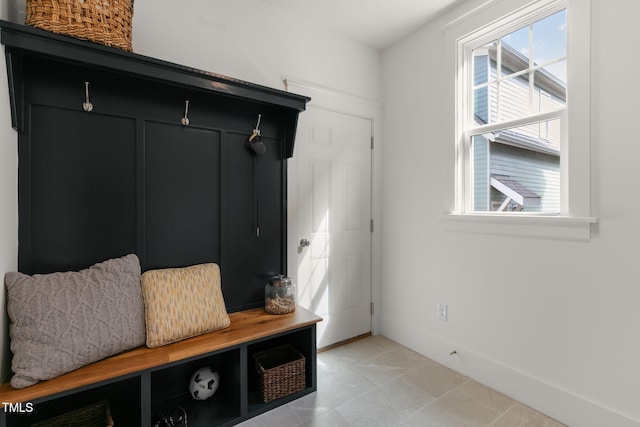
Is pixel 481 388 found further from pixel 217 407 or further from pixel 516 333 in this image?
pixel 217 407

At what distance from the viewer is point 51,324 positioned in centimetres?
127

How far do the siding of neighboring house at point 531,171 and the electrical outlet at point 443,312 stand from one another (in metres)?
0.91

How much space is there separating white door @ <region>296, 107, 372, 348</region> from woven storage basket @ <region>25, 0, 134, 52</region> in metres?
1.27

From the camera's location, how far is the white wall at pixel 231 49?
4.37ft

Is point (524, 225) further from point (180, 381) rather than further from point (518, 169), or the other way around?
point (180, 381)

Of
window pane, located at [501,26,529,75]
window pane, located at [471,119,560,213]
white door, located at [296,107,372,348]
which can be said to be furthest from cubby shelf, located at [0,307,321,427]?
window pane, located at [501,26,529,75]

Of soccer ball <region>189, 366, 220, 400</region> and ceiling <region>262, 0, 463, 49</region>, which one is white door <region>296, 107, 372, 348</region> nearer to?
ceiling <region>262, 0, 463, 49</region>

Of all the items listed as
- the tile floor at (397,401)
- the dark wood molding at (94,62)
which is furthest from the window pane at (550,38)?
the tile floor at (397,401)

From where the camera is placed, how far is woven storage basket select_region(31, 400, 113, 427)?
55.9 inches

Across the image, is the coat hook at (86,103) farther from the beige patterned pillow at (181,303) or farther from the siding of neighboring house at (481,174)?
the siding of neighboring house at (481,174)

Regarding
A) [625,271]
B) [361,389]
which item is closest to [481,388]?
[361,389]

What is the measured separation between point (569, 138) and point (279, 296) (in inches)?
78.3

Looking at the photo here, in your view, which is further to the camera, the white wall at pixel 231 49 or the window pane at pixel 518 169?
the window pane at pixel 518 169

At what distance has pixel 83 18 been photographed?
1368 millimetres
